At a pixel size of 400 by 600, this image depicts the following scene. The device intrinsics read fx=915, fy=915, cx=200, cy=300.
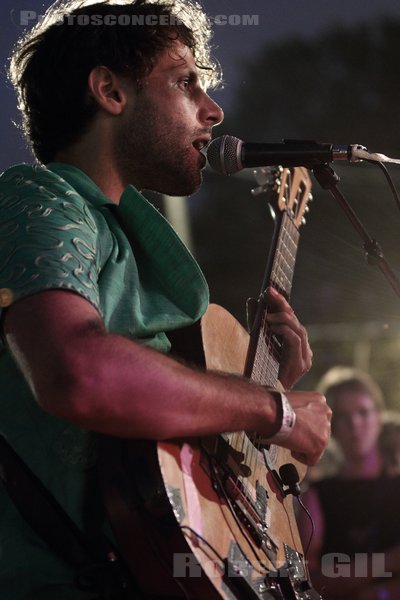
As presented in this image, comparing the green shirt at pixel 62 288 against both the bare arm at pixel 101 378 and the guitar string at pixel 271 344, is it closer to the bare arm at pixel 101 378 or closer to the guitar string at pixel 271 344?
the bare arm at pixel 101 378

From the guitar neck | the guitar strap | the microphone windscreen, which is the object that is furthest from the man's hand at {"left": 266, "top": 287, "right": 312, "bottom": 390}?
the guitar strap

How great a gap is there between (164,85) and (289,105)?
12937mm

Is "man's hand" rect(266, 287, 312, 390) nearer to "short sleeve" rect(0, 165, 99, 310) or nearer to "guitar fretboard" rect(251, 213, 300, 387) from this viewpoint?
"guitar fretboard" rect(251, 213, 300, 387)

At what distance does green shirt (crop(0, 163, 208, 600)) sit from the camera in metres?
1.84

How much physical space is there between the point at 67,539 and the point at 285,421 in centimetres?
54

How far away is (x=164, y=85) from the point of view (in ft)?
8.51

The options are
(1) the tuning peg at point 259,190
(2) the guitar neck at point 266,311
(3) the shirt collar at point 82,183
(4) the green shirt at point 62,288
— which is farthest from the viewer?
(1) the tuning peg at point 259,190

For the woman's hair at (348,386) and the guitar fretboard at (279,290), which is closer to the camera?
the guitar fretboard at (279,290)

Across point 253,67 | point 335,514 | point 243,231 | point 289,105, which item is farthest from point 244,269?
point 335,514

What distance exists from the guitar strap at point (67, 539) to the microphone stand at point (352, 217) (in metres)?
1.19

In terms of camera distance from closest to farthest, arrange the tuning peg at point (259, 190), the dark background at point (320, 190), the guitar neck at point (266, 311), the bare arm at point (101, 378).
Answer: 1. the bare arm at point (101, 378)
2. the guitar neck at point (266, 311)
3. the tuning peg at point (259, 190)
4. the dark background at point (320, 190)

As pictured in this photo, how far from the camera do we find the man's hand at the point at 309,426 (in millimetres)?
2188

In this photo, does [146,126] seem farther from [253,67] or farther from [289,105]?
[253,67]

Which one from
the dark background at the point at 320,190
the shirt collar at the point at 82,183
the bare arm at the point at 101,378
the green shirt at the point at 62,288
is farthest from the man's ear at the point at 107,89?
the dark background at the point at 320,190
